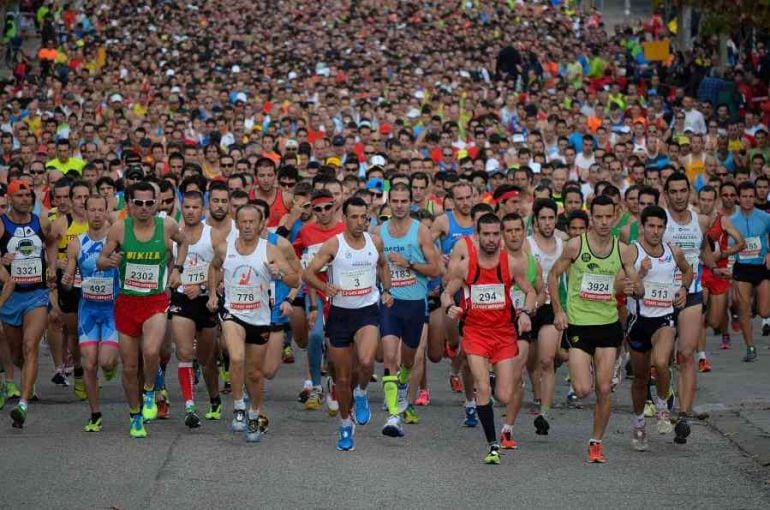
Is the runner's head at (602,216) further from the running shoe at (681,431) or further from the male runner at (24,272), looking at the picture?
the male runner at (24,272)

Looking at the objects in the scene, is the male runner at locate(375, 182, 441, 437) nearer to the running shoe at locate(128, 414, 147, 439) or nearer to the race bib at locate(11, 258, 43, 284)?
the running shoe at locate(128, 414, 147, 439)

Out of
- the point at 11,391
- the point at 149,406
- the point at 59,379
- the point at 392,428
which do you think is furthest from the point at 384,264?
the point at 59,379

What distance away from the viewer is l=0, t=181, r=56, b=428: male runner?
46.6 feet

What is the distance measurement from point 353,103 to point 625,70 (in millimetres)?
8195

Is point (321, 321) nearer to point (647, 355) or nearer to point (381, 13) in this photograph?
point (647, 355)

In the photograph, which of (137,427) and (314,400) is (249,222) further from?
(314,400)

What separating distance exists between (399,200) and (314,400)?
211 cm

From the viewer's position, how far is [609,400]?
12.0 metres

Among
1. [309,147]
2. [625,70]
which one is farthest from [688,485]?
[625,70]

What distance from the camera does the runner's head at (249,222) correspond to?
1289 cm

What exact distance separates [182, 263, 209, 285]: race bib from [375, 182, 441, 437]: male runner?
146cm

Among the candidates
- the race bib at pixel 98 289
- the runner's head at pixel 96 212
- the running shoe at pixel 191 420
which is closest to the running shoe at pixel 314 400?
the running shoe at pixel 191 420

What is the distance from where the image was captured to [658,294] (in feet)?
41.9

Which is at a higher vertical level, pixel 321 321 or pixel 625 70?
pixel 625 70
